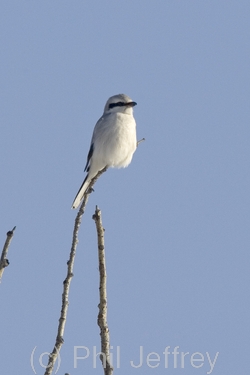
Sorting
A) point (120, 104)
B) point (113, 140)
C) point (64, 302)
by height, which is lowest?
point (64, 302)

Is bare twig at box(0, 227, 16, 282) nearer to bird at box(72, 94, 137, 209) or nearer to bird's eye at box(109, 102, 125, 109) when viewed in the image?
bird at box(72, 94, 137, 209)

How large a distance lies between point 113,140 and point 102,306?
5471 mm

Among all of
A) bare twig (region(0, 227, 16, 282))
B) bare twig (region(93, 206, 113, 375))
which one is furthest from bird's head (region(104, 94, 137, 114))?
bare twig (region(0, 227, 16, 282))

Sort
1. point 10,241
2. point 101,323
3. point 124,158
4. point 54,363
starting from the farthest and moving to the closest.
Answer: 1. point 124,158
2. point 101,323
3. point 10,241
4. point 54,363

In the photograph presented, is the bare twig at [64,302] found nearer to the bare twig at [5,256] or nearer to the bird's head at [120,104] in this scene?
the bare twig at [5,256]

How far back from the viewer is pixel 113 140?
8.48 m

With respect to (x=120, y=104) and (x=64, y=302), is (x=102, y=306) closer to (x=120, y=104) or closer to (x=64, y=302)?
(x=64, y=302)

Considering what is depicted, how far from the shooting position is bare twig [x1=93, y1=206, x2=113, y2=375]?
2635 mm

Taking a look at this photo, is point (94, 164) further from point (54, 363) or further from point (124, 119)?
point (54, 363)

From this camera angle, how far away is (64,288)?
3.01 meters

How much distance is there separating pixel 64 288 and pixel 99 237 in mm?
475

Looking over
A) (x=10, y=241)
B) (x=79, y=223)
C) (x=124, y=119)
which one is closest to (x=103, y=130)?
(x=124, y=119)

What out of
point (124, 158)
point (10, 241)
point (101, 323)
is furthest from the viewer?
point (124, 158)

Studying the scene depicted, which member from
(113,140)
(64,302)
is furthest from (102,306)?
(113,140)
